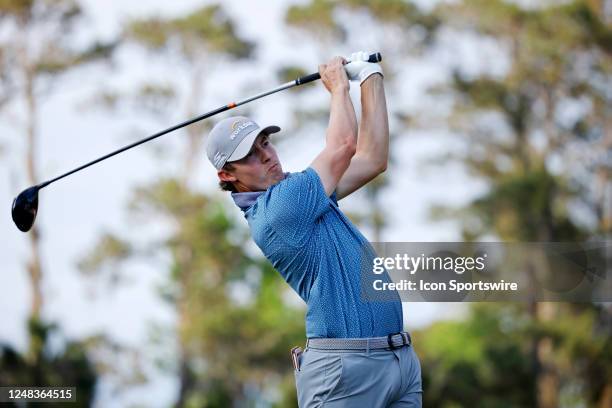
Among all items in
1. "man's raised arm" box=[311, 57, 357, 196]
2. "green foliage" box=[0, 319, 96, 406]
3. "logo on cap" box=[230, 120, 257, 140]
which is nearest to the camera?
"man's raised arm" box=[311, 57, 357, 196]

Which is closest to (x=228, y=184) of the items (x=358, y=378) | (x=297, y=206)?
(x=297, y=206)

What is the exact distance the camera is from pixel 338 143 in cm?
345

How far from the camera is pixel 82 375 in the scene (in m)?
12.5

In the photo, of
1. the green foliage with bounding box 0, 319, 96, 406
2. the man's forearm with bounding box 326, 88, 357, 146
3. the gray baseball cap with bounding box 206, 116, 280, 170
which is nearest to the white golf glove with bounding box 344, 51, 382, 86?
the man's forearm with bounding box 326, 88, 357, 146

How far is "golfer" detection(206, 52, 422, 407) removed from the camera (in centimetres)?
330

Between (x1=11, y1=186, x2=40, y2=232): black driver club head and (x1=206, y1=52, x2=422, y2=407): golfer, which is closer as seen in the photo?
(x1=206, y1=52, x2=422, y2=407): golfer

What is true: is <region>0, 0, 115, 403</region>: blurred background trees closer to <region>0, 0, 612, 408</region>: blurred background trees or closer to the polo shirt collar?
<region>0, 0, 612, 408</region>: blurred background trees

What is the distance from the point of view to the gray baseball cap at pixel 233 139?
11.5 ft

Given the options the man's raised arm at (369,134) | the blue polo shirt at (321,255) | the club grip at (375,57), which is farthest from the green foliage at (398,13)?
the blue polo shirt at (321,255)

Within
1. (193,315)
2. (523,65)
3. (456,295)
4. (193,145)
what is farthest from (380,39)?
(456,295)

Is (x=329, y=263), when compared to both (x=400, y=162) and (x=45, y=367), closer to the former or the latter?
(x=45, y=367)

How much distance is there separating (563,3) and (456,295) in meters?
16.3

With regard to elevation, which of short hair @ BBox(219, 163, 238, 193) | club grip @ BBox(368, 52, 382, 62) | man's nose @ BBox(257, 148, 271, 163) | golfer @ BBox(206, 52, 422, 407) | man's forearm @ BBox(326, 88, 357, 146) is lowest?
golfer @ BBox(206, 52, 422, 407)

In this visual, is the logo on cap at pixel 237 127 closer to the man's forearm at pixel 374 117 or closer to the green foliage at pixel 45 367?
the man's forearm at pixel 374 117
